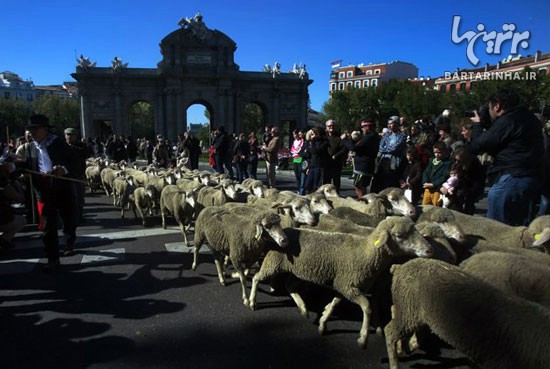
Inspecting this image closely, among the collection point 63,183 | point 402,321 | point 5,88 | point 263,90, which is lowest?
point 402,321

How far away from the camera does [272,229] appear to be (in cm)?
405

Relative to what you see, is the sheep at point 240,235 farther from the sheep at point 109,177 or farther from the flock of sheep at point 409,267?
the sheep at point 109,177

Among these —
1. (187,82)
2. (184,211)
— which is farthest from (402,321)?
(187,82)

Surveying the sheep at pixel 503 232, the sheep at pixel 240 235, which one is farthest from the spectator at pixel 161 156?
the sheep at pixel 503 232

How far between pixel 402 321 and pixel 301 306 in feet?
4.16

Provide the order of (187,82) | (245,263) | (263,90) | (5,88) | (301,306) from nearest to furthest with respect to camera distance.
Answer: (301,306) < (245,263) < (187,82) < (263,90) < (5,88)

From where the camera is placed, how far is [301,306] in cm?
393

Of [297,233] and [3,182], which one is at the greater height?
[3,182]

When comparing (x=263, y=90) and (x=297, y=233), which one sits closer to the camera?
(x=297, y=233)

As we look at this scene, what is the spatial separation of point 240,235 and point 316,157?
3.94 meters

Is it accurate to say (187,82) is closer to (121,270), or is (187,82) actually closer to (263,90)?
(263,90)

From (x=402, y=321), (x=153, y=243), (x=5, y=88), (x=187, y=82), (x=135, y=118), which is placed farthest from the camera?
(x=5, y=88)

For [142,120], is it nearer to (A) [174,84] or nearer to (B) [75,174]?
(A) [174,84]

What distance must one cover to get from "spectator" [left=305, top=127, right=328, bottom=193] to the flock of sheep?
2023 millimetres
